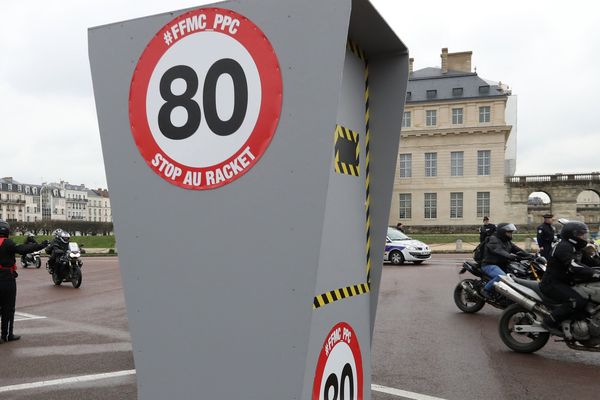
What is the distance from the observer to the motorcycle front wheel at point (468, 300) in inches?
366

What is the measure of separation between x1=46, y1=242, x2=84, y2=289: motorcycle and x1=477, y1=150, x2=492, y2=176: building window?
1700 inches

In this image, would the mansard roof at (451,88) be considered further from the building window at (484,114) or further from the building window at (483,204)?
the building window at (483,204)

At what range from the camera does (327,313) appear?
211 centimetres

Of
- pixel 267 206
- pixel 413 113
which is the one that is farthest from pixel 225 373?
pixel 413 113

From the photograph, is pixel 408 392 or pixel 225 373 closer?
pixel 225 373

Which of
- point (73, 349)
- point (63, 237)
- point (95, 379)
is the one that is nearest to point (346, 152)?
point (95, 379)

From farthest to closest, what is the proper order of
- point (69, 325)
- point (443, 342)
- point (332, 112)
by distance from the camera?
1. point (69, 325)
2. point (443, 342)
3. point (332, 112)

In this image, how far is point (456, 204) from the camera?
50.2m

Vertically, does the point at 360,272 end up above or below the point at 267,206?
below

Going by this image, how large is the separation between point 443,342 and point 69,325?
631cm

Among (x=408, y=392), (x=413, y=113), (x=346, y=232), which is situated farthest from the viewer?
(x=413, y=113)

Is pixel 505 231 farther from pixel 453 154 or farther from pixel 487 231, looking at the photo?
pixel 453 154

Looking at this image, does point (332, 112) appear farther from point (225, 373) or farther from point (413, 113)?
point (413, 113)

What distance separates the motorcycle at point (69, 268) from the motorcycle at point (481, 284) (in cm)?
1051
